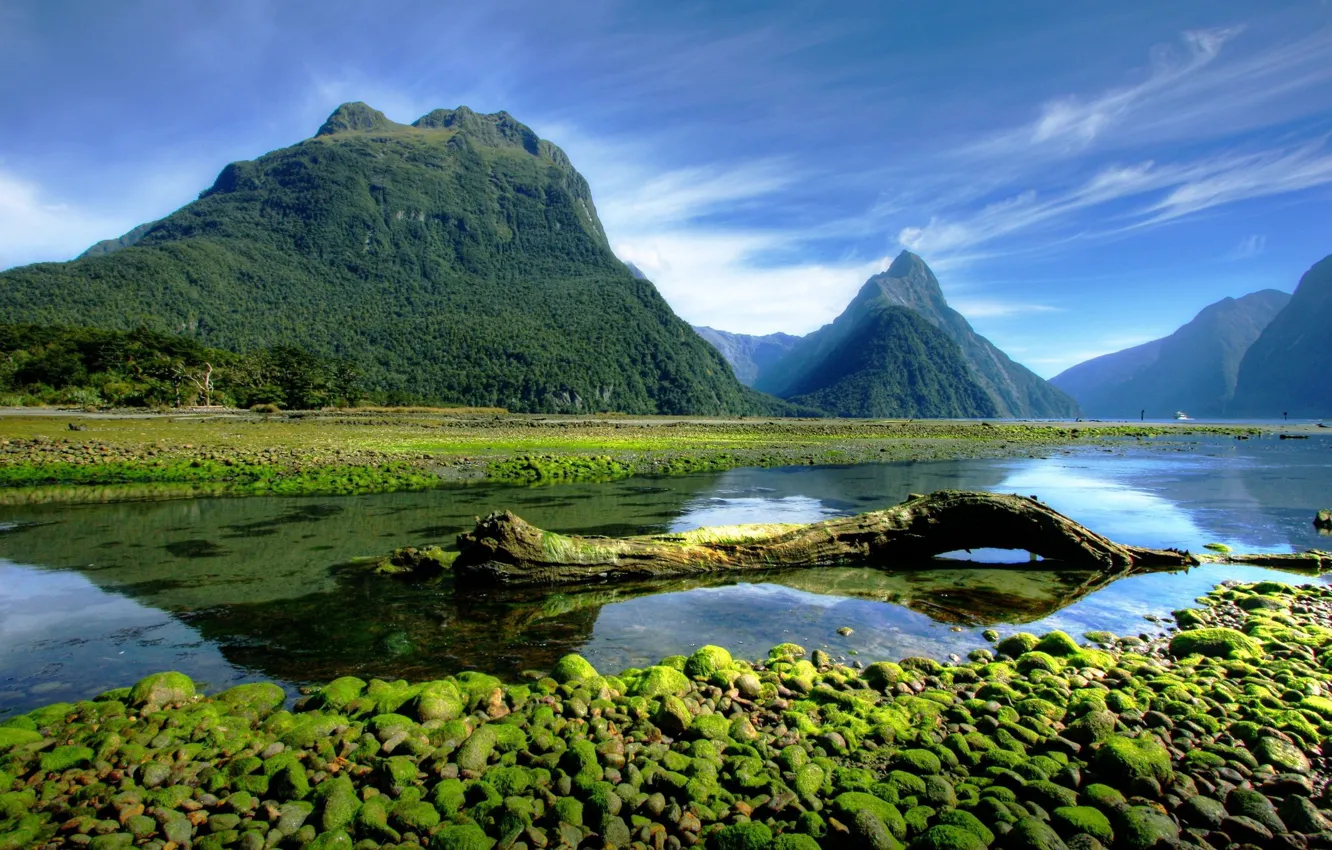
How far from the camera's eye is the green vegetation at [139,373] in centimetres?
7631

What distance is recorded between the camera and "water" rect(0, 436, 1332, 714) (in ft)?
27.2

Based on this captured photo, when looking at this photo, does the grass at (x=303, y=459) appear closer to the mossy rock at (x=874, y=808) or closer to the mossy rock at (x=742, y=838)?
the mossy rock at (x=742, y=838)

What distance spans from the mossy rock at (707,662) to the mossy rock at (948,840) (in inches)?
127

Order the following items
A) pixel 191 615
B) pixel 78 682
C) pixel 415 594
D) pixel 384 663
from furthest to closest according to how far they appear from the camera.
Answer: pixel 415 594, pixel 191 615, pixel 384 663, pixel 78 682

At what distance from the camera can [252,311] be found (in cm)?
18925

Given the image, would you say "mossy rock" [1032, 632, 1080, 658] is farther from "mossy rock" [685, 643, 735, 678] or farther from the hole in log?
the hole in log

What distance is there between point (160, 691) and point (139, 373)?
10403 cm

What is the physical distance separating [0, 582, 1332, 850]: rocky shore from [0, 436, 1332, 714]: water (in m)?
1.49

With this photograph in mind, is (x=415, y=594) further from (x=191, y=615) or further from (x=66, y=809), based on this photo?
(x=66, y=809)

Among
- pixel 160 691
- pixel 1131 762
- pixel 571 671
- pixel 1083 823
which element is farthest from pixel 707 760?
pixel 160 691

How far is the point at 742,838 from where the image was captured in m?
4.27

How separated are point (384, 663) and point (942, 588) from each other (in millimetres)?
10101

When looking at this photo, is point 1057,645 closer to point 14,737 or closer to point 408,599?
point 408,599

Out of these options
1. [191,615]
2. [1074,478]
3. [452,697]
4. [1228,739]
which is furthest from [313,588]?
[1074,478]
